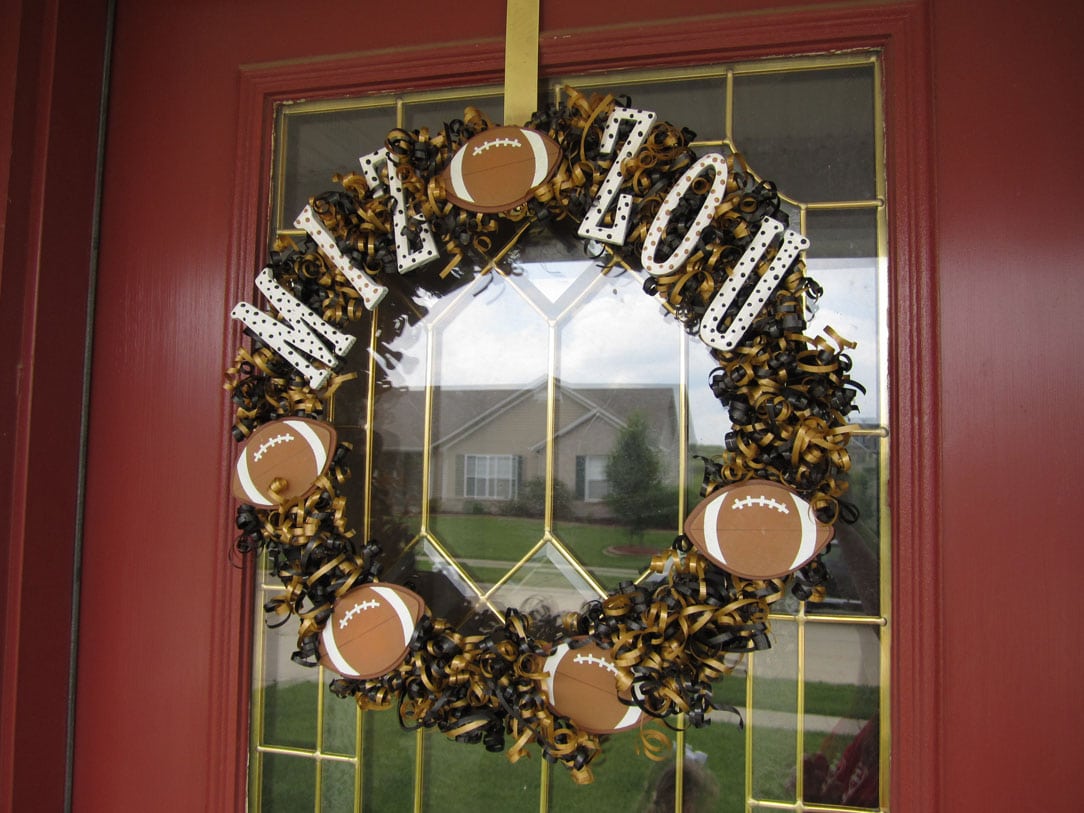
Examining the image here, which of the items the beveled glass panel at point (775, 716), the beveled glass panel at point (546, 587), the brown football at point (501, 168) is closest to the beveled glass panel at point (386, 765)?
the beveled glass panel at point (546, 587)

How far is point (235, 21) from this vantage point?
1.01 m

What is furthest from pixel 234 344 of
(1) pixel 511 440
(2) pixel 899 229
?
(2) pixel 899 229

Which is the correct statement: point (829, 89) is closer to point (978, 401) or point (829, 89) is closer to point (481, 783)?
point (978, 401)

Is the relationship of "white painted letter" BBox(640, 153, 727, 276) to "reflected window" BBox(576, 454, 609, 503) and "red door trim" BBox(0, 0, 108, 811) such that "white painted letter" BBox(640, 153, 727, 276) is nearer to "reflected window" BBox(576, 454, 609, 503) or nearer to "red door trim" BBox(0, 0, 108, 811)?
"reflected window" BBox(576, 454, 609, 503)

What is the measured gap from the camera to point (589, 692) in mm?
783

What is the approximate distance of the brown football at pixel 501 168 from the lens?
2.69 ft

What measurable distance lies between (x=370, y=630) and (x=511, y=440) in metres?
0.29

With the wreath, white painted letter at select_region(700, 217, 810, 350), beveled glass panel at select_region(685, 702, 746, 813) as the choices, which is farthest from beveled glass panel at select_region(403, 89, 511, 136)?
beveled glass panel at select_region(685, 702, 746, 813)

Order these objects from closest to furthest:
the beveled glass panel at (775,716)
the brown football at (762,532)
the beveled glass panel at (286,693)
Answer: the brown football at (762,532)
the beveled glass panel at (775,716)
the beveled glass panel at (286,693)

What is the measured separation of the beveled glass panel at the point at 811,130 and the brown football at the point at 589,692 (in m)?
0.61

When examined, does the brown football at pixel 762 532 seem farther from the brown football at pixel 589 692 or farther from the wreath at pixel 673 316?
the brown football at pixel 589 692

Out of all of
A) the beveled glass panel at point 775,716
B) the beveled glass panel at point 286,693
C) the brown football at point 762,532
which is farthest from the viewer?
the beveled glass panel at point 286,693

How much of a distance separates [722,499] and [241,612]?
2.14ft

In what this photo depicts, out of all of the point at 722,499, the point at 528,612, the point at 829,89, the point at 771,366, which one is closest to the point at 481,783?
the point at 528,612
